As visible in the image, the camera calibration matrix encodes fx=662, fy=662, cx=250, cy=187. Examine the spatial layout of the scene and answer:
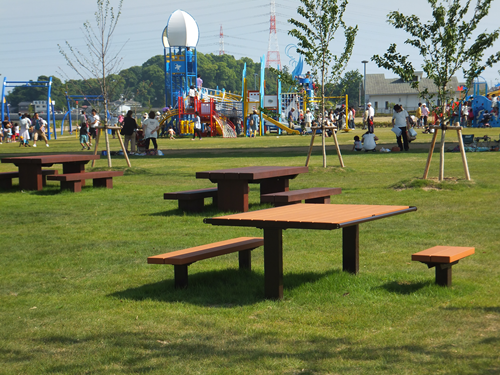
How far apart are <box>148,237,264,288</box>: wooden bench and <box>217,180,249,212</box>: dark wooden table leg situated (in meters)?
4.01

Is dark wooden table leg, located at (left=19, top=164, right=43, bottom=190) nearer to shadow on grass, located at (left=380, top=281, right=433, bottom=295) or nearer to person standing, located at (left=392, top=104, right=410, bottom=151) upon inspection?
shadow on grass, located at (left=380, top=281, right=433, bottom=295)

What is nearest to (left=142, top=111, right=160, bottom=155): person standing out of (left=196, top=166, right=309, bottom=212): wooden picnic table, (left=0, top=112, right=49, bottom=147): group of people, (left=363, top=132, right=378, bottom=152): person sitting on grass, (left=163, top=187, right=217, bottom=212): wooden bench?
(left=363, top=132, right=378, bottom=152): person sitting on grass

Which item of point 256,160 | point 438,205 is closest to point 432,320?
point 438,205

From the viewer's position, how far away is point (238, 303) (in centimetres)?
574

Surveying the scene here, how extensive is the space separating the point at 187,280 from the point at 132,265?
1.30 meters

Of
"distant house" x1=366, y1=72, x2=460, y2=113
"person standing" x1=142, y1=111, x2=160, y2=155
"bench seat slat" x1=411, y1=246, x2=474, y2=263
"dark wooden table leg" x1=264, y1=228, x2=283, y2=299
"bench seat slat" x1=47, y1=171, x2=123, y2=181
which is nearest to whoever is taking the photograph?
"dark wooden table leg" x1=264, y1=228, x2=283, y2=299

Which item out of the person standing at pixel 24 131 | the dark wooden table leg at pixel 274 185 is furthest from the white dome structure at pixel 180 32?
the dark wooden table leg at pixel 274 185

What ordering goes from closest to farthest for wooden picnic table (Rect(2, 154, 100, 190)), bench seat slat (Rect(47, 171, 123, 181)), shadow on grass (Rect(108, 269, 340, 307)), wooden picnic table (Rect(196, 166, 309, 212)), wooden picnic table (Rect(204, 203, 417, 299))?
wooden picnic table (Rect(204, 203, 417, 299))
shadow on grass (Rect(108, 269, 340, 307))
wooden picnic table (Rect(196, 166, 309, 212))
bench seat slat (Rect(47, 171, 123, 181))
wooden picnic table (Rect(2, 154, 100, 190))

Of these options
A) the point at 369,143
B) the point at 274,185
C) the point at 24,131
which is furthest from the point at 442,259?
the point at 24,131

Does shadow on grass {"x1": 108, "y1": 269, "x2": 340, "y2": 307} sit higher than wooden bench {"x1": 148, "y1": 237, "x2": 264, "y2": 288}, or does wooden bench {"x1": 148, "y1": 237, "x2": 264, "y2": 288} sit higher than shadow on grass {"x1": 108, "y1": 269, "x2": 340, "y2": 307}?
wooden bench {"x1": 148, "y1": 237, "x2": 264, "y2": 288}

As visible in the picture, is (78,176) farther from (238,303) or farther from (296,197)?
(238,303)

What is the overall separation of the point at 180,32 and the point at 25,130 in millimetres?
22164

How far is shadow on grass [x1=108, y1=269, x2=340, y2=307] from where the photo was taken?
586cm

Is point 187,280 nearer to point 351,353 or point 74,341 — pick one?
point 74,341
